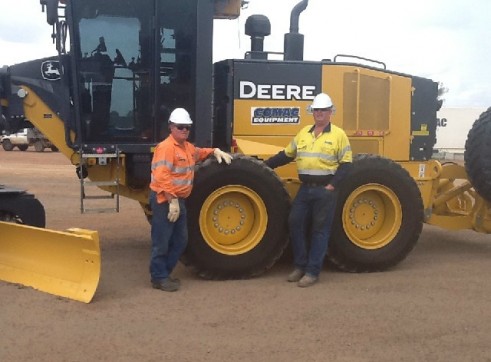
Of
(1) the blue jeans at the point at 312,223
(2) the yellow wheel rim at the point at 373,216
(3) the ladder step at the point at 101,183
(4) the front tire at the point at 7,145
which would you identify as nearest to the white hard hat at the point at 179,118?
(3) the ladder step at the point at 101,183

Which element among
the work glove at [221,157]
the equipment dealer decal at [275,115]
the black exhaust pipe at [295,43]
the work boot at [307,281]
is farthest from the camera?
the black exhaust pipe at [295,43]

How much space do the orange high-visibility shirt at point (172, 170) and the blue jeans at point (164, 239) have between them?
0.36ft

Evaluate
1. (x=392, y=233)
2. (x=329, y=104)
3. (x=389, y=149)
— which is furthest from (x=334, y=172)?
(x=389, y=149)

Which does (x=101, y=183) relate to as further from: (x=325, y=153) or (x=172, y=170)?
(x=325, y=153)

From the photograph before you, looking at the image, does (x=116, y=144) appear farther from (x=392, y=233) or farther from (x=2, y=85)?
(x=392, y=233)

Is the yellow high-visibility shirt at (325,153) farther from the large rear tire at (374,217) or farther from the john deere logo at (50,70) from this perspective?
the john deere logo at (50,70)

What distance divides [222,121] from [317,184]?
151 centimetres

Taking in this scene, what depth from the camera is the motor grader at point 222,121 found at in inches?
267

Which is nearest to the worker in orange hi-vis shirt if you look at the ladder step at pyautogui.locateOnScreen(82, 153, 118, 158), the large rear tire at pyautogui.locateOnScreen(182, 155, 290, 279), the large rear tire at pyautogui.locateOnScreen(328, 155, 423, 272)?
the large rear tire at pyautogui.locateOnScreen(182, 155, 290, 279)

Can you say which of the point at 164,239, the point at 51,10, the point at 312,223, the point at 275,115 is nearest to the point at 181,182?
the point at 164,239

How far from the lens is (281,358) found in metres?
4.58

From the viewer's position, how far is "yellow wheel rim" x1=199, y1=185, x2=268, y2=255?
22.0 feet

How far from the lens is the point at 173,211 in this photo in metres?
6.12

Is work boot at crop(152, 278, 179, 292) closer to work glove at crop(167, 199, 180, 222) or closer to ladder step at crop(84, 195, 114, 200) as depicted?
work glove at crop(167, 199, 180, 222)
